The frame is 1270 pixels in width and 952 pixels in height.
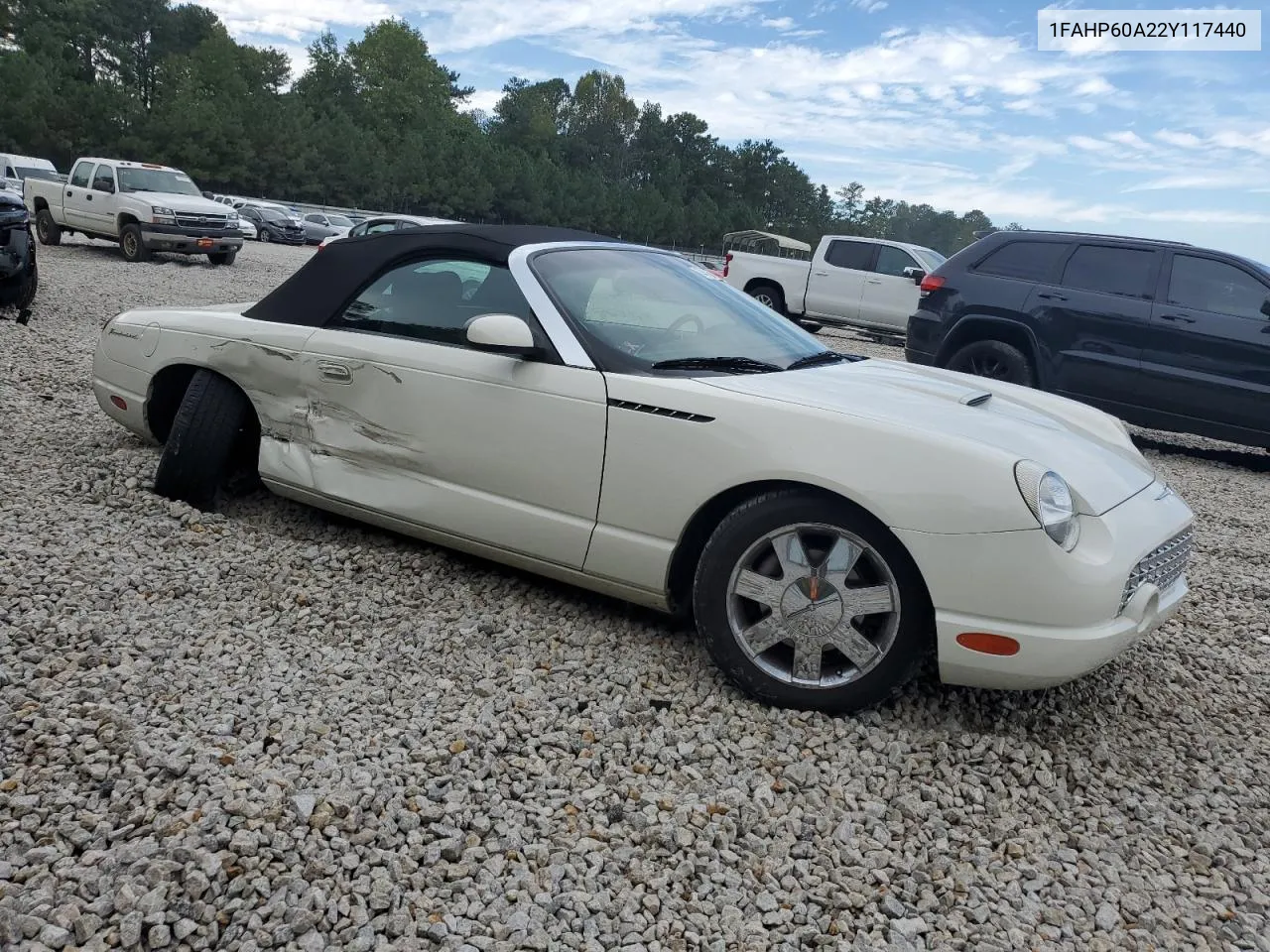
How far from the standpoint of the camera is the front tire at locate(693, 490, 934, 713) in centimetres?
281

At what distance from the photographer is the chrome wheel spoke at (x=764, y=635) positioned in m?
2.97

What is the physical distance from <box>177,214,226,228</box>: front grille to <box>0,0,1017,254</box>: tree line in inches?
1619

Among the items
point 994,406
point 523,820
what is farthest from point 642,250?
point 523,820

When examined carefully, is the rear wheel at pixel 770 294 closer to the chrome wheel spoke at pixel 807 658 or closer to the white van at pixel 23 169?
the chrome wheel spoke at pixel 807 658

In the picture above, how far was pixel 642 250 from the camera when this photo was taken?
4141mm

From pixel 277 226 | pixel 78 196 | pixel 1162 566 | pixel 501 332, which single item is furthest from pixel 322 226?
pixel 1162 566

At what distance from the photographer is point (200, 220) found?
1739 cm

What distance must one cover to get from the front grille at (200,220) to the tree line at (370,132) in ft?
135

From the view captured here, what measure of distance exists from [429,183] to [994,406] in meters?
70.1

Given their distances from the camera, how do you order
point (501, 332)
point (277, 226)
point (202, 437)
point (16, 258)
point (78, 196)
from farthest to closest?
point (277, 226)
point (78, 196)
point (16, 258)
point (202, 437)
point (501, 332)

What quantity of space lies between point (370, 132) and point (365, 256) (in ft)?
244

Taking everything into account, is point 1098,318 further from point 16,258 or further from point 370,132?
point 370,132

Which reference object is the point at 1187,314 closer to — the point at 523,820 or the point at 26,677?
the point at 523,820

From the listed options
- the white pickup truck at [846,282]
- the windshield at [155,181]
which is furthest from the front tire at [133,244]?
the white pickup truck at [846,282]
